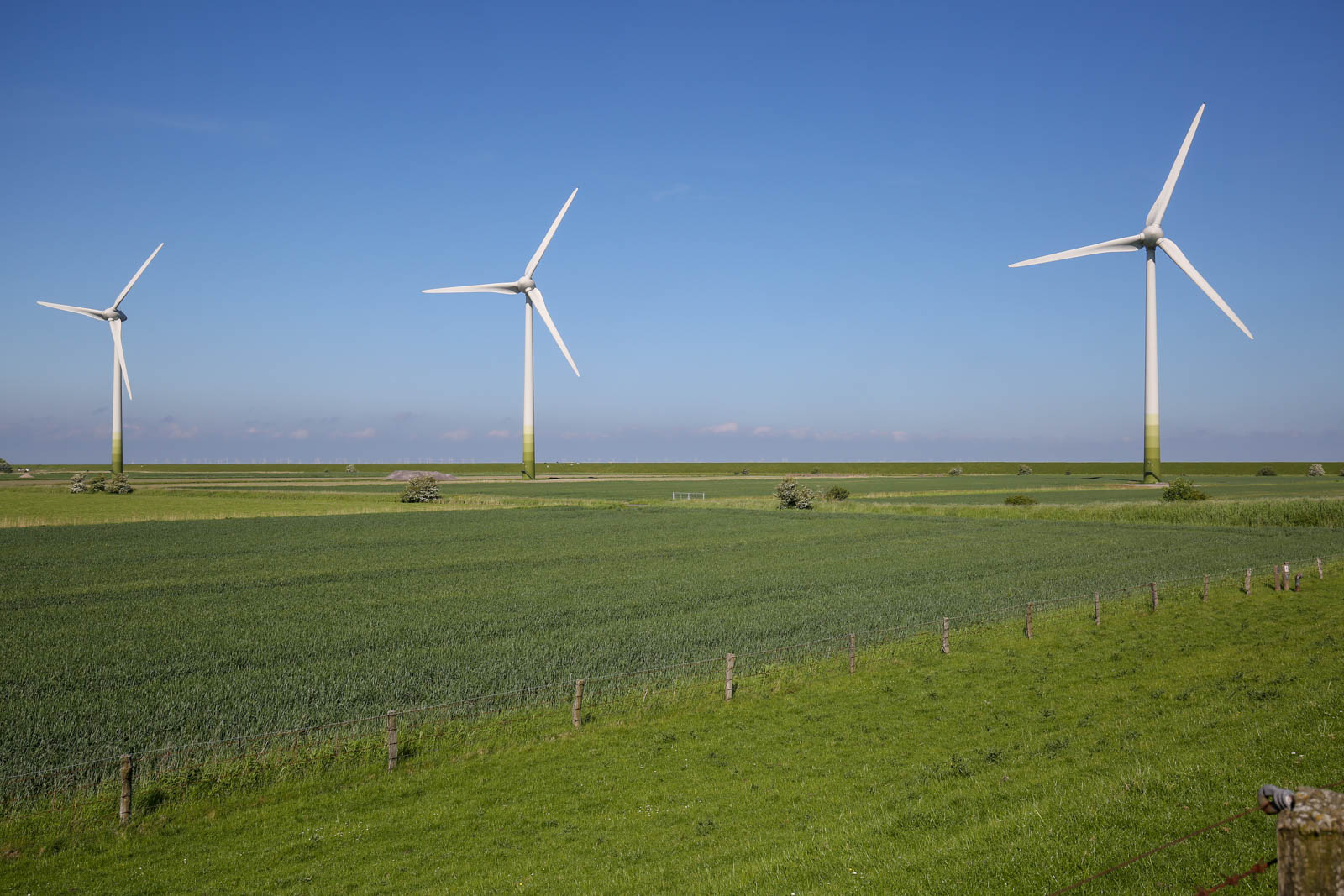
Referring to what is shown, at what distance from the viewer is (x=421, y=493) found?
98.5m

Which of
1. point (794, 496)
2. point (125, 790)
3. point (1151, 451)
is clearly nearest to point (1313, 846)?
point (125, 790)

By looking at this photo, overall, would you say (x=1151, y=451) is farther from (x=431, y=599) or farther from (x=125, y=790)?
(x=125, y=790)

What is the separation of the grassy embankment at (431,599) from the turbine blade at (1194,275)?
2637 cm

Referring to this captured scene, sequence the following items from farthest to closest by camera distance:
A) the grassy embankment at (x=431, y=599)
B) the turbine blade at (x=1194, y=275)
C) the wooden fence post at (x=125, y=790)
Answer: the turbine blade at (x=1194, y=275) → the grassy embankment at (x=431, y=599) → the wooden fence post at (x=125, y=790)

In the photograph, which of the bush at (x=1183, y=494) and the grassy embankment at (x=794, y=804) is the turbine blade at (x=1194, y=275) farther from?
the grassy embankment at (x=794, y=804)

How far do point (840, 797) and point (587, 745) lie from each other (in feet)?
19.8

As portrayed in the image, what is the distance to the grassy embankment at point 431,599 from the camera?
20406mm

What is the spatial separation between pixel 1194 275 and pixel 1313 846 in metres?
96.9

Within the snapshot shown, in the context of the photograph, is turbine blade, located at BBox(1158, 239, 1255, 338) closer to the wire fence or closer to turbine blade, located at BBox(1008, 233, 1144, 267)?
turbine blade, located at BBox(1008, 233, 1144, 267)

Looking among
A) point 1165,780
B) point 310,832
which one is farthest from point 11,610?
point 1165,780

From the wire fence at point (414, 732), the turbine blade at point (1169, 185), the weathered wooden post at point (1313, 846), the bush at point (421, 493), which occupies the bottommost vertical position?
the wire fence at point (414, 732)

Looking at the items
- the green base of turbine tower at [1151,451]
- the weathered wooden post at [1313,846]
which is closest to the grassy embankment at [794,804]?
the weathered wooden post at [1313,846]

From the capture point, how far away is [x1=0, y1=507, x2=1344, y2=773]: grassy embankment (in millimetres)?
20406

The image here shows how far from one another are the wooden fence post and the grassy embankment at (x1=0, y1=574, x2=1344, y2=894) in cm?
30
